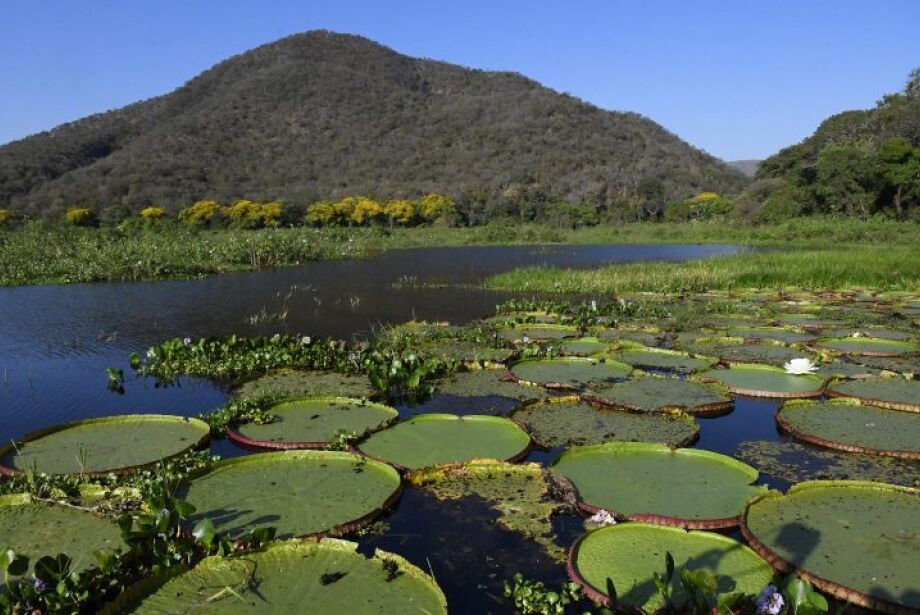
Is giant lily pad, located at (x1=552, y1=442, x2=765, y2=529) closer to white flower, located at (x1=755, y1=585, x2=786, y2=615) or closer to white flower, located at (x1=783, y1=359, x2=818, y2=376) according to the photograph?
white flower, located at (x1=755, y1=585, x2=786, y2=615)

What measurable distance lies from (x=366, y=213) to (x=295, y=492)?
4639 centimetres

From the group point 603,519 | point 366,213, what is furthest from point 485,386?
point 366,213

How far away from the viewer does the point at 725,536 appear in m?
3.39

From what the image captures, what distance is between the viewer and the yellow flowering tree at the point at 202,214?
43000mm

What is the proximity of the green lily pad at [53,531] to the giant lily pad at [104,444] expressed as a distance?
51cm

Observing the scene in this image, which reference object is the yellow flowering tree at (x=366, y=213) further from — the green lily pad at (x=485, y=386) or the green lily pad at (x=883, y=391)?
the green lily pad at (x=883, y=391)

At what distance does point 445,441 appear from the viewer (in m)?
4.94

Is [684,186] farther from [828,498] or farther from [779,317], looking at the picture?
[828,498]

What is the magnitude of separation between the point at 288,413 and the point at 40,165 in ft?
220

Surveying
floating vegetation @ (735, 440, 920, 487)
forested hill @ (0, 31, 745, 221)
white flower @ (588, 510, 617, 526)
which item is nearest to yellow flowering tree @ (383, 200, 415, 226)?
forested hill @ (0, 31, 745, 221)

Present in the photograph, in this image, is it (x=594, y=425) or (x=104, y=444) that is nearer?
(x=104, y=444)

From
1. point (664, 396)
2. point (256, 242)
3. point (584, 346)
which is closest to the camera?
point (664, 396)

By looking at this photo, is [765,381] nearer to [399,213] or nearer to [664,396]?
[664,396]

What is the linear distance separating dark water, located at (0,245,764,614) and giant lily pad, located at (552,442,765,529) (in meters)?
0.34
